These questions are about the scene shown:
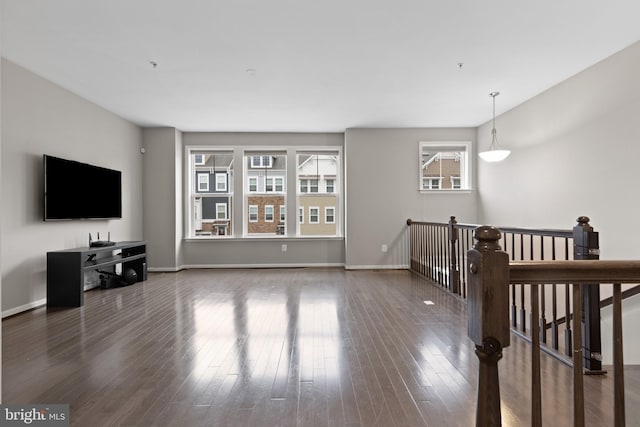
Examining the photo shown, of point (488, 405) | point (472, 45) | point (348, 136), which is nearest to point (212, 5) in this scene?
point (472, 45)

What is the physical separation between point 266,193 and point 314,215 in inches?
42.0

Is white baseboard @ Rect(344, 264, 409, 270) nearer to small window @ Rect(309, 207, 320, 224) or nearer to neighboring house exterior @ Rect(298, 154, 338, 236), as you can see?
neighboring house exterior @ Rect(298, 154, 338, 236)

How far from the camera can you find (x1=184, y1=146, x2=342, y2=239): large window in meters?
7.19

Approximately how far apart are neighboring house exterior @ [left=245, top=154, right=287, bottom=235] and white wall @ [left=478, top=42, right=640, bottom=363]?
4.10m

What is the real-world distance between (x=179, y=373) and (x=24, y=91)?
377 cm

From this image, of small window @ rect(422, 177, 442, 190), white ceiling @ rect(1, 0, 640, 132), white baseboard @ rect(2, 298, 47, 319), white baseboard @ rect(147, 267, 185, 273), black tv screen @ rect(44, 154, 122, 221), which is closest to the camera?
white ceiling @ rect(1, 0, 640, 132)

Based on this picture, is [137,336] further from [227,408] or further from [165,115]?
[165,115]

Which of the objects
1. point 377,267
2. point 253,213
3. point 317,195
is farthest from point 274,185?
point 377,267

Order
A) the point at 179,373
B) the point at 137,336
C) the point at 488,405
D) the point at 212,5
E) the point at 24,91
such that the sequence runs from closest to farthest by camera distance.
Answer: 1. the point at 488,405
2. the point at 179,373
3. the point at 212,5
4. the point at 137,336
5. the point at 24,91

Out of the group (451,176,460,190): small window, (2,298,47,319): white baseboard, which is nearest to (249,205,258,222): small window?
(2,298,47,319): white baseboard

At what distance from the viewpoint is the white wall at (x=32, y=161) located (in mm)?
3820

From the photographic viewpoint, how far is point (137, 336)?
317 centimetres

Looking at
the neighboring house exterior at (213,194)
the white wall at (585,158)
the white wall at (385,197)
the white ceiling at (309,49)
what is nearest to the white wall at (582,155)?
the white wall at (585,158)

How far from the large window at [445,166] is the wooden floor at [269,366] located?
3.20 meters
